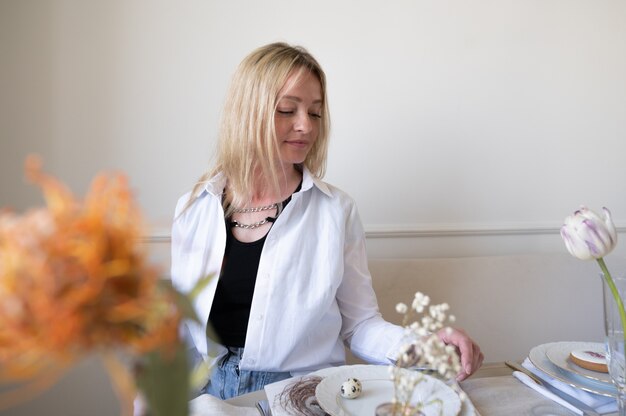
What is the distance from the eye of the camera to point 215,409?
0.69 metres

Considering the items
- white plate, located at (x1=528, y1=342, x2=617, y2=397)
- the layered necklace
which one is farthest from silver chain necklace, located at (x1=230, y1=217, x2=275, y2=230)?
white plate, located at (x1=528, y1=342, x2=617, y2=397)

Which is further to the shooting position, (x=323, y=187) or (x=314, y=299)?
(x=323, y=187)

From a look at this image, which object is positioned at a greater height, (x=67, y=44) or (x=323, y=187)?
(x=67, y=44)

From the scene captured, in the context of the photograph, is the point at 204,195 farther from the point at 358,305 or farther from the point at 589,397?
the point at 589,397

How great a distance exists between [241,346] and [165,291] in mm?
923

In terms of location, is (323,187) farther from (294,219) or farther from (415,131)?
(415,131)

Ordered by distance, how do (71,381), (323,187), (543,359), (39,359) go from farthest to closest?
(71,381) < (323,187) < (543,359) < (39,359)

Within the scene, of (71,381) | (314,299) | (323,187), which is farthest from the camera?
(71,381)

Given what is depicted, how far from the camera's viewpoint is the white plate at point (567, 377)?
80 cm

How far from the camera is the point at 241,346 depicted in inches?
44.9

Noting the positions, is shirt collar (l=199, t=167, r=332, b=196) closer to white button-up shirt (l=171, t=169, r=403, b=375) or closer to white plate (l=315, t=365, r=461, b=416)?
white button-up shirt (l=171, t=169, r=403, b=375)

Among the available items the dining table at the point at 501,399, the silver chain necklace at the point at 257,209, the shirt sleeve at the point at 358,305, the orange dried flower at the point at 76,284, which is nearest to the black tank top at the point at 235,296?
the silver chain necklace at the point at 257,209

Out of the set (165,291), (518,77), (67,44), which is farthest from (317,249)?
(518,77)

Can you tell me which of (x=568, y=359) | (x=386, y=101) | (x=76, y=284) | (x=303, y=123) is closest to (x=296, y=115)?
(x=303, y=123)
